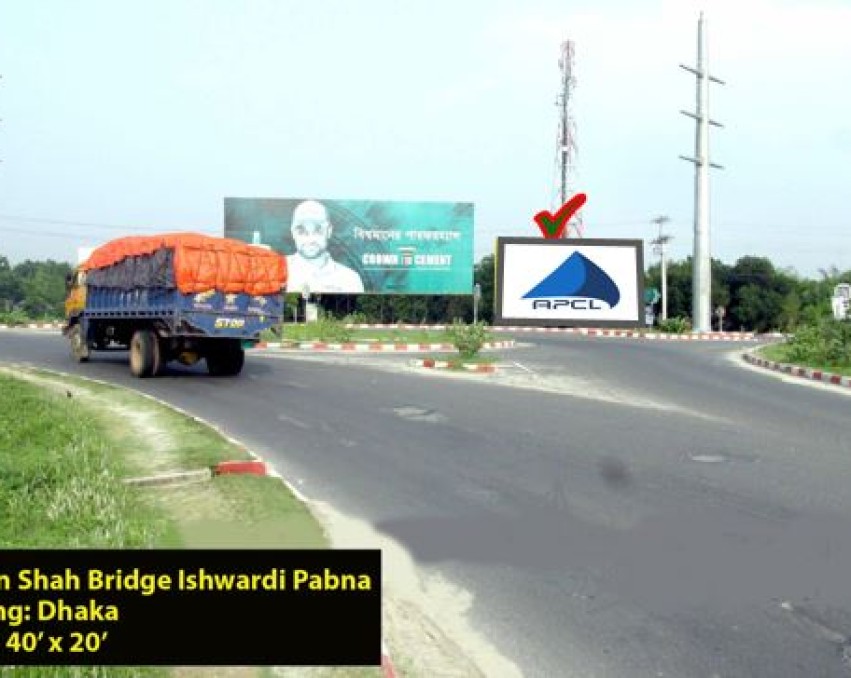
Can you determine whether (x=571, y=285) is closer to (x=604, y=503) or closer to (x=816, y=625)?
(x=604, y=503)

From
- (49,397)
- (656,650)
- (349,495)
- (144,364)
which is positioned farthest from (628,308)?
(656,650)

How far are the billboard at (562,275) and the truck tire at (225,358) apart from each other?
65.8 ft

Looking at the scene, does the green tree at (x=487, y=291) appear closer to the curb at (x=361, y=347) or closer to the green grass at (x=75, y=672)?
the curb at (x=361, y=347)

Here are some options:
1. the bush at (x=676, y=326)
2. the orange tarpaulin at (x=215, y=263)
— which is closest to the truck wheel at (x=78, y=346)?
the orange tarpaulin at (x=215, y=263)

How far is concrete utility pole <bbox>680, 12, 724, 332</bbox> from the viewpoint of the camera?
45.4 meters

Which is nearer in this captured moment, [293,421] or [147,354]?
[293,421]

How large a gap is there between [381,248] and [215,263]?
37317 millimetres

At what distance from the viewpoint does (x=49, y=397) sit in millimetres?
13445

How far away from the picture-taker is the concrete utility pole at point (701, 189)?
149 feet

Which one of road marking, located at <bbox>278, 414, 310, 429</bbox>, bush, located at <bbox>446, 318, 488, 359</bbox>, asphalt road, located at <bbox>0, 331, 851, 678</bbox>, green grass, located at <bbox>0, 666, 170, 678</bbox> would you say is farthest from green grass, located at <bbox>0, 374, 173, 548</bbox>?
bush, located at <bbox>446, 318, 488, 359</bbox>

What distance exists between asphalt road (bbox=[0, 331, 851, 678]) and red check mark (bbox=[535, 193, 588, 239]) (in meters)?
28.9

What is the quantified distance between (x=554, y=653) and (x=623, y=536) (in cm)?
227

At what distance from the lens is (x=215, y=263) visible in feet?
56.9

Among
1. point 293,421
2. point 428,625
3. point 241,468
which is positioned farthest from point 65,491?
point 293,421
